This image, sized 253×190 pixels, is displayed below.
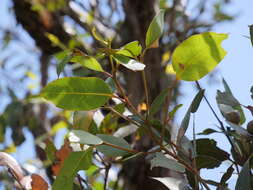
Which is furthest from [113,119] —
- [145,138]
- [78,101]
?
[145,138]

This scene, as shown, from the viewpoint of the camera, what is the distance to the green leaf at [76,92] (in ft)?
1.46

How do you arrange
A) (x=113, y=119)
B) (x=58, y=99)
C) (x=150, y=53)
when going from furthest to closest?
(x=150, y=53)
(x=113, y=119)
(x=58, y=99)

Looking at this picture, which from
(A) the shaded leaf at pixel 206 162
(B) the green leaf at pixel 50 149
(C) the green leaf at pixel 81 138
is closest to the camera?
(C) the green leaf at pixel 81 138

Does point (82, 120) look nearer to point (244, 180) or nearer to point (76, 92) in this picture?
point (76, 92)

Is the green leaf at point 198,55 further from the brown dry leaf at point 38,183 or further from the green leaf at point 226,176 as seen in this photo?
the brown dry leaf at point 38,183

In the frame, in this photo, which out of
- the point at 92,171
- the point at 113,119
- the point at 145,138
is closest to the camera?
the point at 113,119

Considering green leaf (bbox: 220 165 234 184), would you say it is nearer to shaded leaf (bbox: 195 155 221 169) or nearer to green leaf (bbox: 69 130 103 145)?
shaded leaf (bbox: 195 155 221 169)

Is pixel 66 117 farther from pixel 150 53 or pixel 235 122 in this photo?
pixel 235 122

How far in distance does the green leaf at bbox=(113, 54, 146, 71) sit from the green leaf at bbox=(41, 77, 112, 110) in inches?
1.2

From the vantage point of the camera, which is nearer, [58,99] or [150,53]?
[58,99]

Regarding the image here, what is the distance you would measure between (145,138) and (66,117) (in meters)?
0.66

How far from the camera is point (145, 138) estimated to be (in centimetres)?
144

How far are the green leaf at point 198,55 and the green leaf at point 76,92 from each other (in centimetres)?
8

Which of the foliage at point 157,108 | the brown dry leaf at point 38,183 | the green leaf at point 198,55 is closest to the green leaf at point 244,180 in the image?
the foliage at point 157,108
